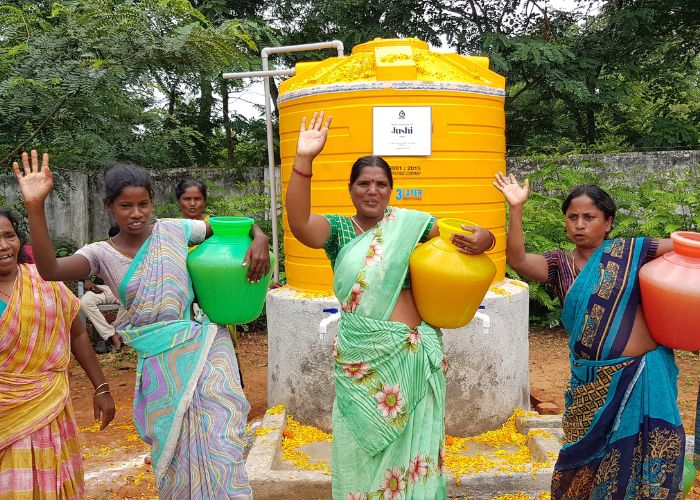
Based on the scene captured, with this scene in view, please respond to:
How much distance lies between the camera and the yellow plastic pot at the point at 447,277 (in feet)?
8.13

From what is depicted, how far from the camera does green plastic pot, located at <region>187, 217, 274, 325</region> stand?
2.70 meters

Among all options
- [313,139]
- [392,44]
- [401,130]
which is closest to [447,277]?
[313,139]

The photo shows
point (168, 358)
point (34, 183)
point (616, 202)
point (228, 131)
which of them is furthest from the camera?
point (228, 131)

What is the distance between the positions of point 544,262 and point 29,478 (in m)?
2.40

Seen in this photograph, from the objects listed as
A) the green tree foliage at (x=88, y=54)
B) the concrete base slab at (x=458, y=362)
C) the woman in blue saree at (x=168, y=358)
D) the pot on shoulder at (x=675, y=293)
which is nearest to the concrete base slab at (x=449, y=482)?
the concrete base slab at (x=458, y=362)

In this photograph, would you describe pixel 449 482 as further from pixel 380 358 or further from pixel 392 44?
pixel 392 44

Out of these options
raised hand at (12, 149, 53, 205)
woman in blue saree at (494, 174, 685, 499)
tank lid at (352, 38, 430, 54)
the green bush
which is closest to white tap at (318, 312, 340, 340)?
woman in blue saree at (494, 174, 685, 499)

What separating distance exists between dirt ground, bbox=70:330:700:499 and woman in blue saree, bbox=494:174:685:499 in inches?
47.9

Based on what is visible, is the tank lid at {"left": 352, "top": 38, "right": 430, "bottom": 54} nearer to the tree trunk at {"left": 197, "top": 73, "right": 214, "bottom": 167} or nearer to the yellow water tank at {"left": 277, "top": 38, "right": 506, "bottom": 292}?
the yellow water tank at {"left": 277, "top": 38, "right": 506, "bottom": 292}

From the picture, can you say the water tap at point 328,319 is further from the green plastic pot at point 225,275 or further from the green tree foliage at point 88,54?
the green tree foliage at point 88,54

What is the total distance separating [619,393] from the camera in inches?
106

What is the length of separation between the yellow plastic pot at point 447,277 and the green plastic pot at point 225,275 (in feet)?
2.37

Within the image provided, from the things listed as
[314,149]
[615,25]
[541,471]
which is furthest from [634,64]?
[314,149]

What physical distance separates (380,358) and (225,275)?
0.75 metres
